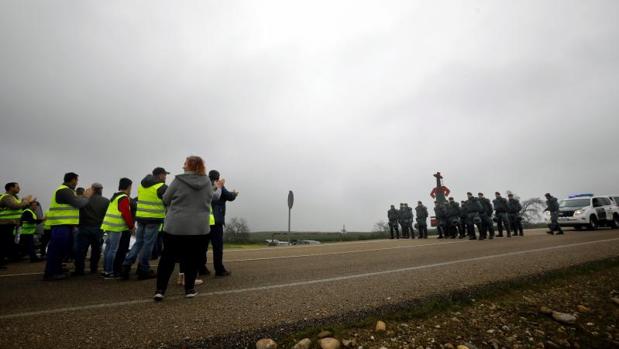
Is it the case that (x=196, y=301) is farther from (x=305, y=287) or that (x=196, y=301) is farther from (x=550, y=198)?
(x=550, y=198)

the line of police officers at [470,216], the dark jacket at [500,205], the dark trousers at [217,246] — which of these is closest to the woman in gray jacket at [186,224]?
the dark trousers at [217,246]

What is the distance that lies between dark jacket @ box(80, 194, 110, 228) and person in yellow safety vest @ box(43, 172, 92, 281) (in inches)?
28.1

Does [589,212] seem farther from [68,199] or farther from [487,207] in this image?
[68,199]

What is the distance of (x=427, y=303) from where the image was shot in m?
3.29

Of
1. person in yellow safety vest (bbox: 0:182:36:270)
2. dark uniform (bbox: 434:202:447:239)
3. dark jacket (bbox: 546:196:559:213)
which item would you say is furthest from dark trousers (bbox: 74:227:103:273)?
dark jacket (bbox: 546:196:559:213)

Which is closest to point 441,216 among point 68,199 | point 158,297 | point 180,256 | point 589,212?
point 589,212

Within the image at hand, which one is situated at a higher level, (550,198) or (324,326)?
(550,198)

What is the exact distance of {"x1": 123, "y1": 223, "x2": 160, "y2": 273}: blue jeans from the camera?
5086 millimetres

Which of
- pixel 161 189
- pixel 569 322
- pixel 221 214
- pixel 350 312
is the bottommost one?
pixel 569 322

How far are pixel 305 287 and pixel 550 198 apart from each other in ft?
49.8

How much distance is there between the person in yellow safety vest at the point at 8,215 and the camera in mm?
6480

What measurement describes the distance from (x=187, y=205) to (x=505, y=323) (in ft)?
12.5

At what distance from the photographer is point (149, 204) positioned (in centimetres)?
518

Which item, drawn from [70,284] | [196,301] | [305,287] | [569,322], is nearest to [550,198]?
[569,322]
